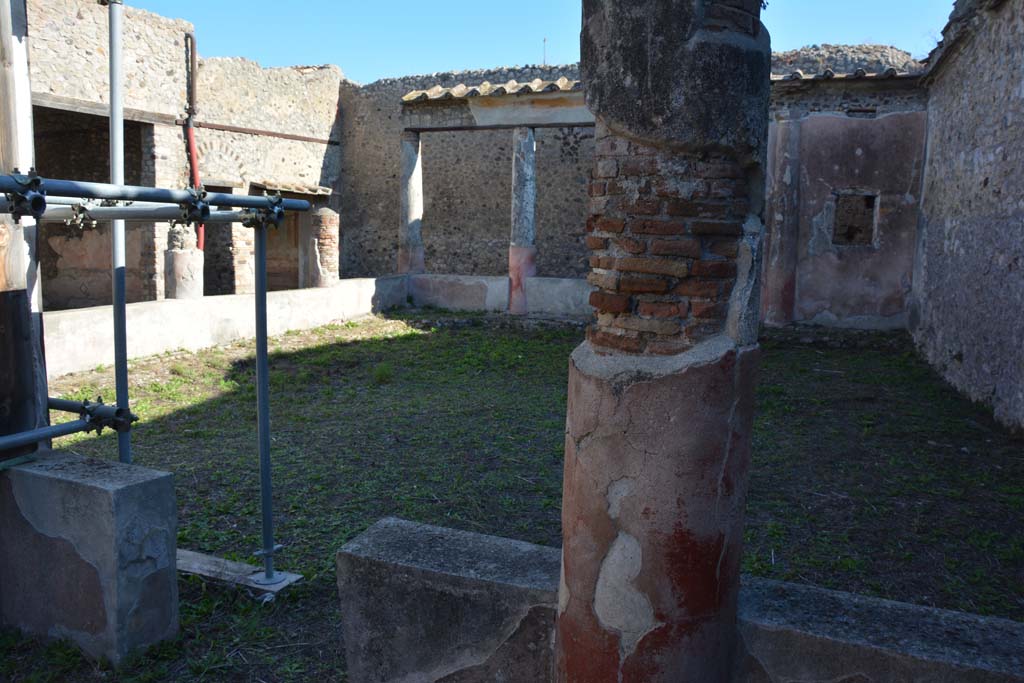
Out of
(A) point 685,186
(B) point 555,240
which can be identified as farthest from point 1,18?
(B) point 555,240

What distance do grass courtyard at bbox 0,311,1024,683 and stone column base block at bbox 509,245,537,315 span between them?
2.53m

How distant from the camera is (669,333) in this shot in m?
1.98

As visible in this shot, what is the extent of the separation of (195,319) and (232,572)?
18.8 feet

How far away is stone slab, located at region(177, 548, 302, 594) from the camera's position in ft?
11.0

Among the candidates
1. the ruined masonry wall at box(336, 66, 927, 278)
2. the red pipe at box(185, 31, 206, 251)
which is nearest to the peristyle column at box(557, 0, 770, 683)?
the red pipe at box(185, 31, 206, 251)

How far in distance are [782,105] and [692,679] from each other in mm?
9591

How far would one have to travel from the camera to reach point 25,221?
3.11 meters

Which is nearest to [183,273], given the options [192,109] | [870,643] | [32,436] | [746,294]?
[192,109]

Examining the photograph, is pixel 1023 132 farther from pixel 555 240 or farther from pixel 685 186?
pixel 555 240

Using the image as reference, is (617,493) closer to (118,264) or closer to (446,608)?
(446,608)

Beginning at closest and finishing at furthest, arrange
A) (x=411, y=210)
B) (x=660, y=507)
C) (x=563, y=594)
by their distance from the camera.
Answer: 1. (x=660, y=507)
2. (x=563, y=594)
3. (x=411, y=210)

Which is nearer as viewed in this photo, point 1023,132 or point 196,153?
point 1023,132

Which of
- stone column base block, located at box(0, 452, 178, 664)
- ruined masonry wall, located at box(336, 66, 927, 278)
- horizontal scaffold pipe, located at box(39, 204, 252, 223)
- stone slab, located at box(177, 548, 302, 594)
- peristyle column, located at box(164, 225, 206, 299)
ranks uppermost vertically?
ruined masonry wall, located at box(336, 66, 927, 278)

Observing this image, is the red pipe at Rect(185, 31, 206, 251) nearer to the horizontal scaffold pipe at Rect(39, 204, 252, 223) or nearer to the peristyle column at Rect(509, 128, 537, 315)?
the peristyle column at Rect(509, 128, 537, 315)
